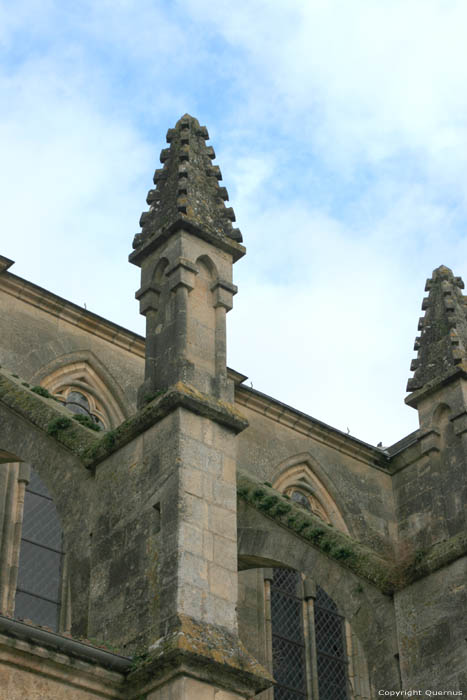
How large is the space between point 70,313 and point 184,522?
844 centimetres

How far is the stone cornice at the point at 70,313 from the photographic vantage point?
59.0ft

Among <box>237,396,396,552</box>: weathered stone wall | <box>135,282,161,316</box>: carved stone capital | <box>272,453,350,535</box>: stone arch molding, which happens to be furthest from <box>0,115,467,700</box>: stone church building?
<box>272,453,350,535</box>: stone arch molding

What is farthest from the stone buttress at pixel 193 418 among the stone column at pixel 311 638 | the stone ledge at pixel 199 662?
the stone column at pixel 311 638

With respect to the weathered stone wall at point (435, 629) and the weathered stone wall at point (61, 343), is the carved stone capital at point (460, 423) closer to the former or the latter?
the weathered stone wall at point (435, 629)

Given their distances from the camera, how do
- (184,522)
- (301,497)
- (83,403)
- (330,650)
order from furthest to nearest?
(301,497), (330,650), (83,403), (184,522)

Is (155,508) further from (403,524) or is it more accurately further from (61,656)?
(403,524)

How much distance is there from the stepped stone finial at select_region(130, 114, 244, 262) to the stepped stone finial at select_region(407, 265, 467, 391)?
384cm

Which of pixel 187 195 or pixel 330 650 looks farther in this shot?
pixel 330 650

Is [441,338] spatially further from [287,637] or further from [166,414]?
[166,414]

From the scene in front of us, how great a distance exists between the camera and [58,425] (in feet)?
39.8

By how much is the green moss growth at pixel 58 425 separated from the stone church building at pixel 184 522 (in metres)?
0.03

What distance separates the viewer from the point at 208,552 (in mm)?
10734

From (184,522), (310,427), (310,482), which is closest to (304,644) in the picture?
(310,482)

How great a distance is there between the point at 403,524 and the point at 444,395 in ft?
19.4
